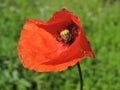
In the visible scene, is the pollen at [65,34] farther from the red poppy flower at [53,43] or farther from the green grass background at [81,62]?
the green grass background at [81,62]

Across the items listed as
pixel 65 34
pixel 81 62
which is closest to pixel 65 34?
pixel 65 34

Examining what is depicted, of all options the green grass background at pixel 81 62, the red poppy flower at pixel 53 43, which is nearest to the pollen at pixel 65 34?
the red poppy flower at pixel 53 43

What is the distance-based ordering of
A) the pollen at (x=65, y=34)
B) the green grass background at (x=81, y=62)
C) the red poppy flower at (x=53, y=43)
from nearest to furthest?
the red poppy flower at (x=53, y=43) → the pollen at (x=65, y=34) → the green grass background at (x=81, y=62)

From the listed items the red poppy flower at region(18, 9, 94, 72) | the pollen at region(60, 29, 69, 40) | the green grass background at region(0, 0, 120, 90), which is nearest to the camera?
the red poppy flower at region(18, 9, 94, 72)

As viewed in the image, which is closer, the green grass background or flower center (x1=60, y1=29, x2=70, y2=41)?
flower center (x1=60, y1=29, x2=70, y2=41)

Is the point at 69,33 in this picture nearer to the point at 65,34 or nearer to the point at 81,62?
the point at 65,34

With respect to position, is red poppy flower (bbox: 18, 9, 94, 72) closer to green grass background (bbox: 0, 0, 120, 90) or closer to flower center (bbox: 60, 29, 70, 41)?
flower center (bbox: 60, 29, 70, 41)

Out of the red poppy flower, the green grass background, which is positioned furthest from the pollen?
the green grass background

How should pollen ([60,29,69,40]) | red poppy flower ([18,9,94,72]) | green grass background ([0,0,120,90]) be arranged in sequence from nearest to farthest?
red poppy flower ([18,9,94,72])
pollen ([60,29,69,40])
green grass background ([0,0,120,90])
